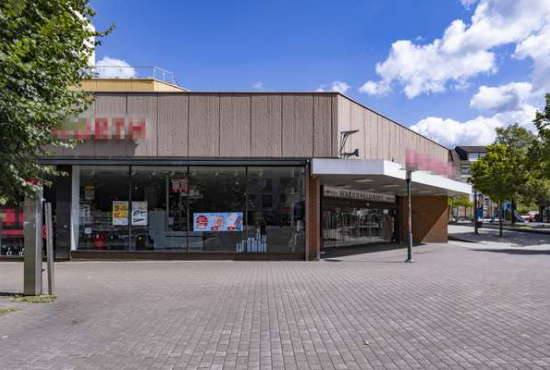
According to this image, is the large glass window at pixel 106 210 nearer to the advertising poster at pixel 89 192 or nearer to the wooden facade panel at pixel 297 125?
the advertising poster at pixel 89 192

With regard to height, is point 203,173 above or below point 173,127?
below

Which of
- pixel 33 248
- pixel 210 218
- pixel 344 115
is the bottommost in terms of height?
pixel 33 248

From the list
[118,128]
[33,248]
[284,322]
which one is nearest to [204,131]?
[118,128]

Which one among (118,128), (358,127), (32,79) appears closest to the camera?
(32,79)

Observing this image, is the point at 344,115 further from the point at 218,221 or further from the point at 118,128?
the point at 118,128

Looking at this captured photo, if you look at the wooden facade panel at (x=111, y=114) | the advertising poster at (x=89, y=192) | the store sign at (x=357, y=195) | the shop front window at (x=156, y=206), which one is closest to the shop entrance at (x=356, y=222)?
the store sign at (x=357, y=195)

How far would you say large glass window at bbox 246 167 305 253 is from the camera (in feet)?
58.6

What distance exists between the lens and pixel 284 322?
25.8 feet

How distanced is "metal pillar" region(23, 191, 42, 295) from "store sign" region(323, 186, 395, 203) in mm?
12833

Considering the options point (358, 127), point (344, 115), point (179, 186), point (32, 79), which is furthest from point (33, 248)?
point (358, 127)

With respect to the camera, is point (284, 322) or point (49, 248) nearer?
point (284, 322)

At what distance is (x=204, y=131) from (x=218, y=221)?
3.05m

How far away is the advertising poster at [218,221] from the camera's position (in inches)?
701

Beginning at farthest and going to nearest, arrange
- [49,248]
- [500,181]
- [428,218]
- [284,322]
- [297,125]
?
[500,181] < [428,218] < [297,125] < [49,248] < [284,322]
